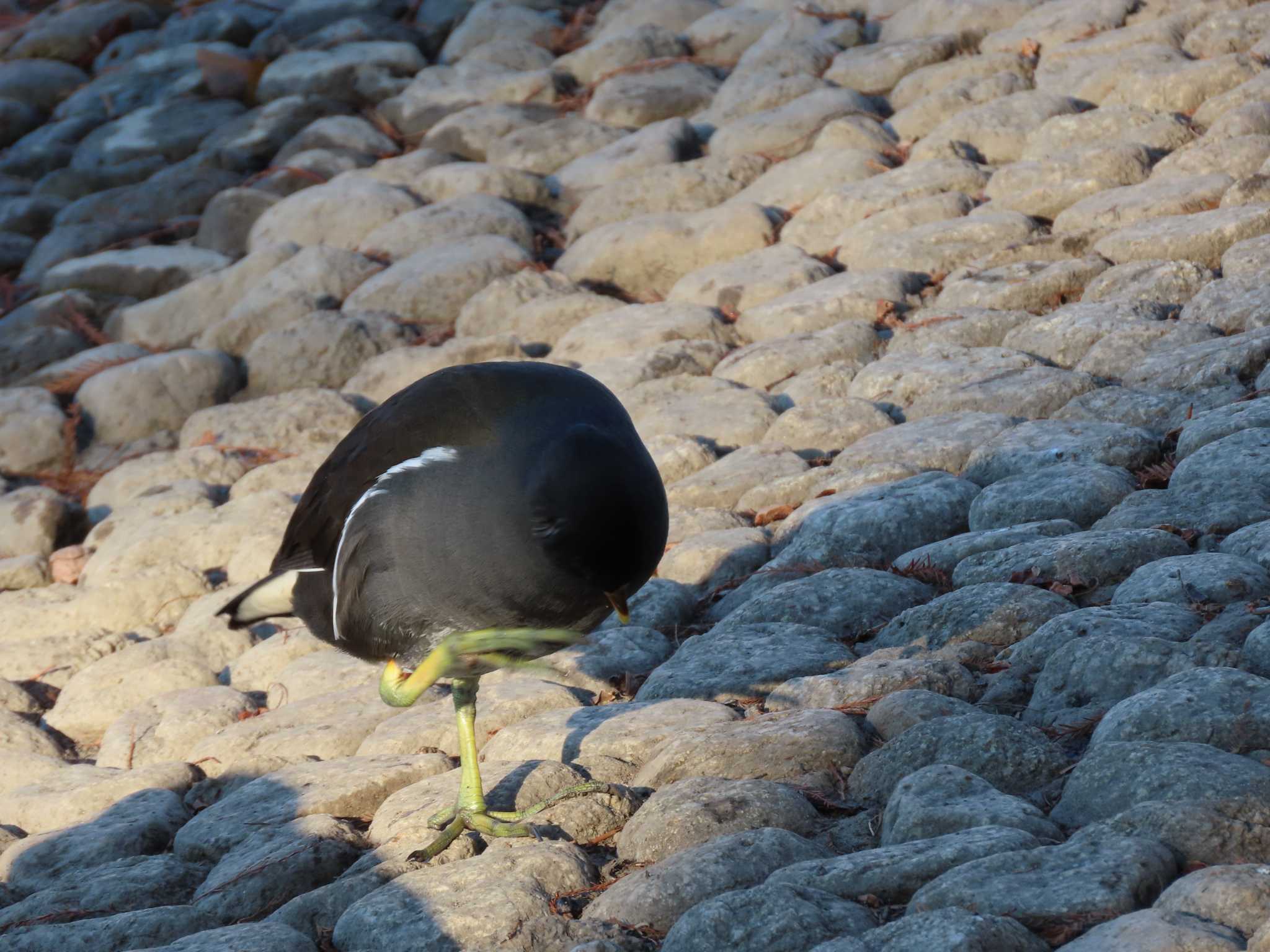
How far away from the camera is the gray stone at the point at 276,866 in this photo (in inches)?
152

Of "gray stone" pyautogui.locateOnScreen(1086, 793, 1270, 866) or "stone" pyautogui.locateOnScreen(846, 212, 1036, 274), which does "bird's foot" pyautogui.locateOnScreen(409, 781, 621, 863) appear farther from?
"stone" pyautogui.locateOnScreen(846, 212, 1036, 274)

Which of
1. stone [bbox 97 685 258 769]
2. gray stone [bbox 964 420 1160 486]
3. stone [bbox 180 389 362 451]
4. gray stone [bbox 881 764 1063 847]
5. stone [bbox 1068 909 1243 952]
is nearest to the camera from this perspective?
stone [bbox 1068 909 1243 952]

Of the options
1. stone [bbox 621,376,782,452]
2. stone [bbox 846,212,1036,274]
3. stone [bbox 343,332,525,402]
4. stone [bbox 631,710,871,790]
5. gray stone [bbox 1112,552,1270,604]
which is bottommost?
stone [bbox 343,332,525,402]

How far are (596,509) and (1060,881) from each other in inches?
51.1

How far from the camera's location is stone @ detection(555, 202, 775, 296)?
8664 millimetres

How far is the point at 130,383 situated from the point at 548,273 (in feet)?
9.15

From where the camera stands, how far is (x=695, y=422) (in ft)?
Result: 22.1

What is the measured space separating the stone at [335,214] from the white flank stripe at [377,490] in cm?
611

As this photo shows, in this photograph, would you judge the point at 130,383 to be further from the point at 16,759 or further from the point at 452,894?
the point at 452,894

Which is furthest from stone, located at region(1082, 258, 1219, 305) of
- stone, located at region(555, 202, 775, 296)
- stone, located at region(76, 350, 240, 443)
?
stone, located at region(76, 350, 240, 443)

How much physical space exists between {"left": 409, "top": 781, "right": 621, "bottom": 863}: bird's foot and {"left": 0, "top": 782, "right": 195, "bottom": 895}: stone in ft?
3.87

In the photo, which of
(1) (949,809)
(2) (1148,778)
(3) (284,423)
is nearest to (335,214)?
(3) (284,423)

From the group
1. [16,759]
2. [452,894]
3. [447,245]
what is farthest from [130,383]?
[452,894]

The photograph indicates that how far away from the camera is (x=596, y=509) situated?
3221 mm
